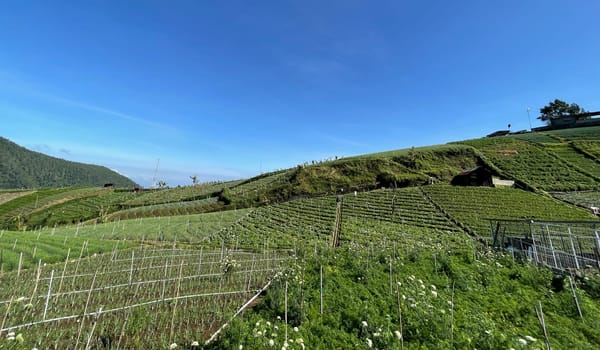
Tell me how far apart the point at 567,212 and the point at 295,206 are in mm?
33667

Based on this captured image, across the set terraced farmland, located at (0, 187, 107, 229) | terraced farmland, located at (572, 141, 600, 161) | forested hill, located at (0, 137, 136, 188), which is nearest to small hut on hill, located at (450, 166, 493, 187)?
terraced farmland, located at (572, 141, 600, 161)

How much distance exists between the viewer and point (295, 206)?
137ft

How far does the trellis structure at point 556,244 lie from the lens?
12273 millimetres

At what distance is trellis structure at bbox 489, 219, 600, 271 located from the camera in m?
12.3

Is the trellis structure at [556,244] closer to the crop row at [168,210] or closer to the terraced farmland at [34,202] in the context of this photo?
the crop row at [168,210]

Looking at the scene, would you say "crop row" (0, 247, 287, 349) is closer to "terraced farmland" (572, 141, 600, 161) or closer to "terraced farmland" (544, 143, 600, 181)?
"terraced farmland" (544, 143, 600, 181)

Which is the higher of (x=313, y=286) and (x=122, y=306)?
(x=313, y=286)

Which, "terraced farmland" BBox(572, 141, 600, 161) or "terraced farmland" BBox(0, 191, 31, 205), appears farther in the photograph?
"terraced farmland" BBox(0, 191, 31, 205)

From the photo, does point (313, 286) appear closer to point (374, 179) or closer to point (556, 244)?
point (556, 244)

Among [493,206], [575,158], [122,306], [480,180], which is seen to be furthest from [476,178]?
[122,306]

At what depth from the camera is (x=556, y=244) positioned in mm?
16031

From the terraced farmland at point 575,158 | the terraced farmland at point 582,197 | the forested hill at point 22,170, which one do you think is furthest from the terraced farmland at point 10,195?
the terraced farmland at point 575,158

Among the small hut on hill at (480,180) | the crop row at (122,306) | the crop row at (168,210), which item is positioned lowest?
the crop row at (122,306)

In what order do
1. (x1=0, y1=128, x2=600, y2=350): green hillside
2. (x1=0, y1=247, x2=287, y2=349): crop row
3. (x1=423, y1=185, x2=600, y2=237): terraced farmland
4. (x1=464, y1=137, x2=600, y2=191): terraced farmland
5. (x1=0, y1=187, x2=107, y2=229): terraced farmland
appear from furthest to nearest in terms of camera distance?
(x1=0, y1=187, x2=107, y2=229): terraced farmland
(x1=464, y1=137, x2=600, y2=191): terraced farmland
(x1=423, y1=185, x2=600, y2=237): terraced farmland
(x1=0, y1=247, x2=287, y2=349): crop row
(x1=0, y1=128, x2=600, y2=350): green hillside
